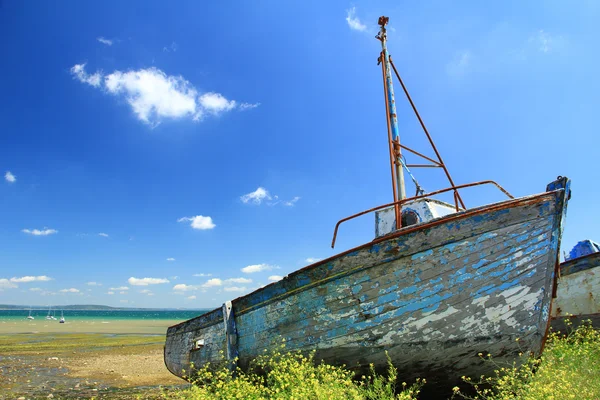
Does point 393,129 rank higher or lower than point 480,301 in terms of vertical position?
higher

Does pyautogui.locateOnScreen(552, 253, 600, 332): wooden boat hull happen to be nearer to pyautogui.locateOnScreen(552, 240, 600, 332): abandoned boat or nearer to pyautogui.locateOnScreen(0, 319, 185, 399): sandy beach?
pyautogui.locateOnScreen(552, 240, 600, 332): abandoned boat

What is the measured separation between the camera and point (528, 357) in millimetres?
4695

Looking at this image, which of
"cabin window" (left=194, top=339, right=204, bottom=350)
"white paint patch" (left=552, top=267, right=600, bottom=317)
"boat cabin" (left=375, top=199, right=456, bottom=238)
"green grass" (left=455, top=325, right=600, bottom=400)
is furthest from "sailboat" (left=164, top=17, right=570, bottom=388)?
"white paint patch" (left=552, top=267, right=600, bottom=317)

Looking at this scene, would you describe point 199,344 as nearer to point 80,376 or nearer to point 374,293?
point 374,293

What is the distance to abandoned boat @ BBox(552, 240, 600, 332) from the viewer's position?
845cm

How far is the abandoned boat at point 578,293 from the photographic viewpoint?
845cm

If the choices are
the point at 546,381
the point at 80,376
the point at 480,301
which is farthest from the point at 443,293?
the point at 80,376

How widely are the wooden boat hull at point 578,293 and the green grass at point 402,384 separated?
8.17 ft

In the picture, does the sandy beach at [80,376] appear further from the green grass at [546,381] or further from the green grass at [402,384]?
the green grass at [546,381]

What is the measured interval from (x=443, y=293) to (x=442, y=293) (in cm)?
1

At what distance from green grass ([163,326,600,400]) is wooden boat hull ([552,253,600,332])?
2.49m

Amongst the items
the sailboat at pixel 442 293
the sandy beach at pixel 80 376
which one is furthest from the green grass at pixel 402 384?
the sandy beach at pixel 80 376

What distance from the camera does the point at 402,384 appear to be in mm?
5238

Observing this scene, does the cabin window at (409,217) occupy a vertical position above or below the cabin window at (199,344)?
above
